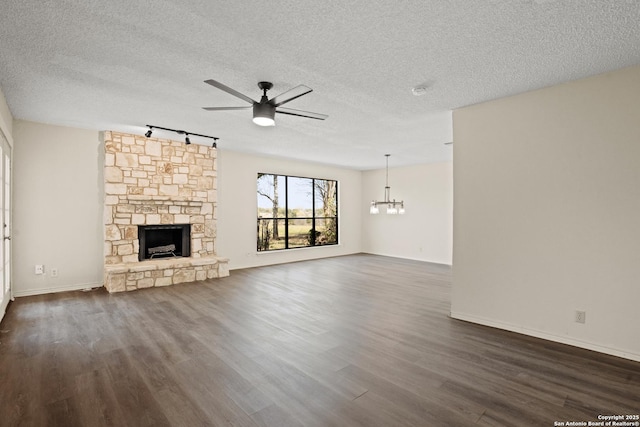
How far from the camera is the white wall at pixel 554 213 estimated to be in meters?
2.83

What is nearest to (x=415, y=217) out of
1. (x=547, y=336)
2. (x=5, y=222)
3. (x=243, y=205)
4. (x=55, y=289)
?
(x=243, y=205)

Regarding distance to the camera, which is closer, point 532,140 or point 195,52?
point 195,52

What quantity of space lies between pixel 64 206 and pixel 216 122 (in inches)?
117

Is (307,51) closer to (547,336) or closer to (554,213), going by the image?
(554,213)

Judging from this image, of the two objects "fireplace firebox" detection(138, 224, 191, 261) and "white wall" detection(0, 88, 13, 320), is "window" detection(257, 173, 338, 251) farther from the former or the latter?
"white wall" detection(0, 88, 13, 320)

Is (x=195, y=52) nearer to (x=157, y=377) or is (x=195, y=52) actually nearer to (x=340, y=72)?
(x=340, y=72)

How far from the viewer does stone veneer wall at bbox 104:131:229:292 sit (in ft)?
17.4

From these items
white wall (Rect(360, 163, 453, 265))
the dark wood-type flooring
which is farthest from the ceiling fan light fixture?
white wall (Rect(360, 163, 453, 265))

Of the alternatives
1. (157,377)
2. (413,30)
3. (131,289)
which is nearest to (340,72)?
(413,30)

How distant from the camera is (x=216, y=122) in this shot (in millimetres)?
4648

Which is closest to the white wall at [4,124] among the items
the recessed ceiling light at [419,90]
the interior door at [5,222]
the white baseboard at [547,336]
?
the interior door at [5,222]

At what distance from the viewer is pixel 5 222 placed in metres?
4.02

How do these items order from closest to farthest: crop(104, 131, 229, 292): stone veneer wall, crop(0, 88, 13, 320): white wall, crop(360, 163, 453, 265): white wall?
crop(0, 88, 13, 320): white wall → crop(104, 131, 229, 292): stone veneer wall → crop(360, 163, 453, 265): white wall

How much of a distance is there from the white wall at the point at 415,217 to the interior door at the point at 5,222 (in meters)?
8.19
